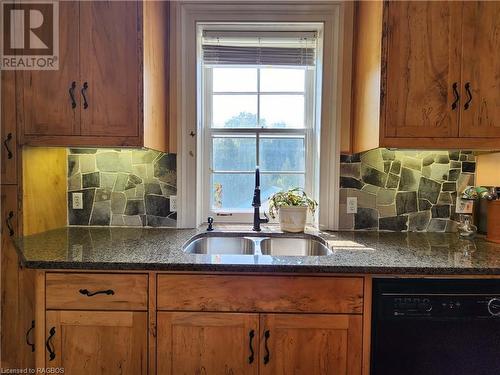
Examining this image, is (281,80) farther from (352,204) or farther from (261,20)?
(352,204)

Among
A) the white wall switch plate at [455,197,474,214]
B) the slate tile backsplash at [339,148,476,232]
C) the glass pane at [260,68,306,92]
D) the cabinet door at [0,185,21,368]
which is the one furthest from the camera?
the glass pane at [260,68,306,92]

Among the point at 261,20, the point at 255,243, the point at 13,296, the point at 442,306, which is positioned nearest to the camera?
the point at 442,306

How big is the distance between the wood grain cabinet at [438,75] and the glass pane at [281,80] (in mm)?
613

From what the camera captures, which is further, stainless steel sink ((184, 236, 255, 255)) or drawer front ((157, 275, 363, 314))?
stainless steel sink ((184, 236, 255, 255))

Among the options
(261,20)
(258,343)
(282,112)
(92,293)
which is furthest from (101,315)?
(261,20)

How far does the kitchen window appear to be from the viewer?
198cm

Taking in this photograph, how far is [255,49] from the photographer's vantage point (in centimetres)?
192

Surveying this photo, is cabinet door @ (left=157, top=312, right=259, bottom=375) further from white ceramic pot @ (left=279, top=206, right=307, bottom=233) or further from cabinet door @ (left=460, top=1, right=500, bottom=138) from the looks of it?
cabinet door @ (left=460, top=1, right=500, bottom=138)

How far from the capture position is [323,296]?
1.18 meters

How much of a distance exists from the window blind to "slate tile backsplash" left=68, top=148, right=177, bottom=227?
0.75 meters

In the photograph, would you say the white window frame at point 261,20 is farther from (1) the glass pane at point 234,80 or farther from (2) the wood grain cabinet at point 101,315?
(2) the wood grain cabinet at point 101,315

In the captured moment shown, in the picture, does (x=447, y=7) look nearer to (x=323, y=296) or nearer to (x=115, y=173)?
(x=323, y=296)

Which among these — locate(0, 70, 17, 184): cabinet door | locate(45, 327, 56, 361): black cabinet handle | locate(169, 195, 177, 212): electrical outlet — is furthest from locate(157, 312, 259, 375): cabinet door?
locate(0, 70, 17, 184): cabinet door

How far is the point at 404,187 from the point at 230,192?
1.13m
